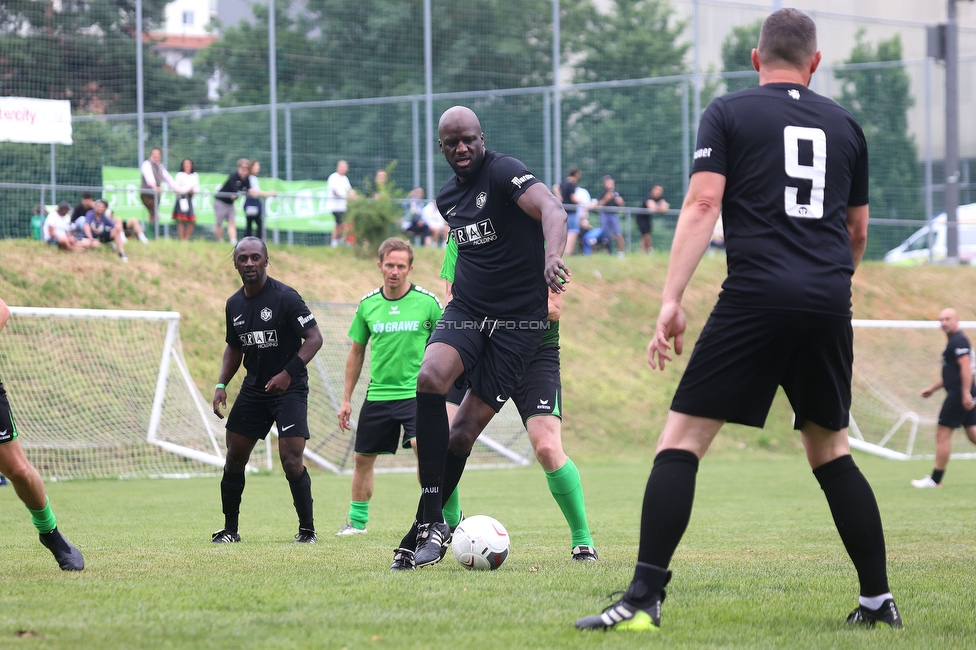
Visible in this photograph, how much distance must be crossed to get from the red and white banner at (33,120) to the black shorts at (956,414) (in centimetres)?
1529

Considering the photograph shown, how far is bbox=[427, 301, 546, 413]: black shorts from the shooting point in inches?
241

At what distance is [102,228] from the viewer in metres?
20.7

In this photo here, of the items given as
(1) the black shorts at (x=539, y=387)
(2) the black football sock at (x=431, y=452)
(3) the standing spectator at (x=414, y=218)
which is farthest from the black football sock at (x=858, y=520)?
(3) the standing spectator at (x=414, y=218)

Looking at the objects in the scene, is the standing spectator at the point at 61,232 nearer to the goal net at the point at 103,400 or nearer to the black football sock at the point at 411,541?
the goal net at the point at 103,400

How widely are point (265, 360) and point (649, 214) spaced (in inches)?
775

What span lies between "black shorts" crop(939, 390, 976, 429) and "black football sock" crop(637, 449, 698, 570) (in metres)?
11.7

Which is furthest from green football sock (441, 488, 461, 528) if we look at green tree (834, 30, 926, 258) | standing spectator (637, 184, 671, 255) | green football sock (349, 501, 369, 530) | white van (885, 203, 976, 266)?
white van (885, 203, 976, 266)

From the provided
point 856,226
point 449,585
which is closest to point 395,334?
point 449,585

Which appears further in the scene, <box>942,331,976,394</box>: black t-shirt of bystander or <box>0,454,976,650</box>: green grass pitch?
<box>942,331,976,394</box>: black t-shirt of bystander

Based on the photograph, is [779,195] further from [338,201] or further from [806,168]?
[338,201]

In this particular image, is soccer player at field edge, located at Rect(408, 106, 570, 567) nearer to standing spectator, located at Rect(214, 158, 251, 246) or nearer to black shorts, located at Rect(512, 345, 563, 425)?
black shorts, located at Rect(512, 345, 563, 425)

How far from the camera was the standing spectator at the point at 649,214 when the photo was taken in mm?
26516

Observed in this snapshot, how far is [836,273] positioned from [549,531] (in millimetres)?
4663

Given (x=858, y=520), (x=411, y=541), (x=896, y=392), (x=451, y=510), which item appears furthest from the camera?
(x=896, y=392)
